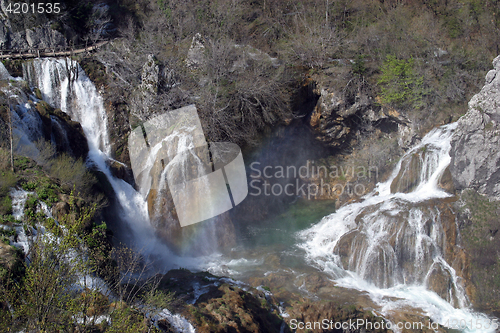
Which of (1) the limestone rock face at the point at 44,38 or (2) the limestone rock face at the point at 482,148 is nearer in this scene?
(2) the limestone rock face at the point at 482,148

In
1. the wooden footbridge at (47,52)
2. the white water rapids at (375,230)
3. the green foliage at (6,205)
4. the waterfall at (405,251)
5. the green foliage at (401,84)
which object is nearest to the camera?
the green foliage at (6,205)

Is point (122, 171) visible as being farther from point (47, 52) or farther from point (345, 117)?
point (345, 117)

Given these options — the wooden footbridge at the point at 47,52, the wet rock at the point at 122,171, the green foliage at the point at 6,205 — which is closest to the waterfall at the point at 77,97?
the wet rock at the point at 122,171

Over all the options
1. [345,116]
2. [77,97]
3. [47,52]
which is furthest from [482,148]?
[47,52]

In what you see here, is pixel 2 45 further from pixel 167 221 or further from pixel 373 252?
pixel 373 252

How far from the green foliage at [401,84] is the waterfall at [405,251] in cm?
359

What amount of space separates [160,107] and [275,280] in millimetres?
10951

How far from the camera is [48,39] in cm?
2100

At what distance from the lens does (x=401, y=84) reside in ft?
64.5

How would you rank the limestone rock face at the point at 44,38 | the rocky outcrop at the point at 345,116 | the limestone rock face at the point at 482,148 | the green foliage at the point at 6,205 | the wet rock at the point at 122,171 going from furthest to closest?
the limestone rock face at the point at 44,38, the rocky outcrop at the point at 345,116, the wet rock at the point at 122,171, the limestone rock face at the point at 482,148, the green foliage at the point at 6,205

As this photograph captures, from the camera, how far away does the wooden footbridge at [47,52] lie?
18.9 meters

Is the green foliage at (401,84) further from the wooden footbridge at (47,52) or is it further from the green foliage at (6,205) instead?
the green foliage at (6,205)

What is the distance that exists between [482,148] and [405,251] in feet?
20.6

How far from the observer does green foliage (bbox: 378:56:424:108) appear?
19266 millimetres
